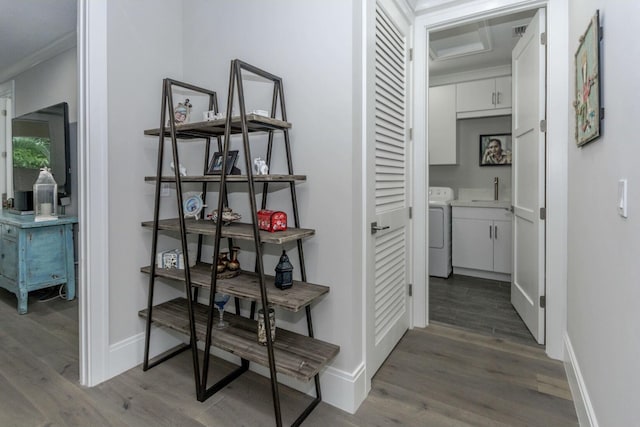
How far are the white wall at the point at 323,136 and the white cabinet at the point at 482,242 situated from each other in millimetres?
2780

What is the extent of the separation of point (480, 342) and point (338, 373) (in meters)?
1.26

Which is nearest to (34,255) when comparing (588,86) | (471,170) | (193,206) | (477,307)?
(193,206)

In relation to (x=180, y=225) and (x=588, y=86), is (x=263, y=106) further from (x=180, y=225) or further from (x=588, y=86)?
(x=588, y=86)

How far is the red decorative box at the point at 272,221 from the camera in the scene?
174 centimetres

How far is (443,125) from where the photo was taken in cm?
440

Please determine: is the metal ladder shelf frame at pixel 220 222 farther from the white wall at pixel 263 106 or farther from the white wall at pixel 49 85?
the white wall at pixel 49 85

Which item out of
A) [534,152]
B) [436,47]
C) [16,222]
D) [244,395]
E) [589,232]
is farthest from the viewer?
[436,47]

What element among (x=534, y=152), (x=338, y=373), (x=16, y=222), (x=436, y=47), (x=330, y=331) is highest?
(x=436, y=47)

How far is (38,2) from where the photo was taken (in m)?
2.76

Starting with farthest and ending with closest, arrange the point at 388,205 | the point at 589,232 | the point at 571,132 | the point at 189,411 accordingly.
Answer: the point at 388,205, the point at 571,132, the point at 189,411, the point at 589,232

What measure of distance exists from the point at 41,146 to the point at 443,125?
4.59m

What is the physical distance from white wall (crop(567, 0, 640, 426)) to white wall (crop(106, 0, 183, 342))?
89.5 inches

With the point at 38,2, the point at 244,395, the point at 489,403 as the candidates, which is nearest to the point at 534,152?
the point at 489,403

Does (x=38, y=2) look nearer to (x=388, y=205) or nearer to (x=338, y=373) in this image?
(x=388, y=205)
